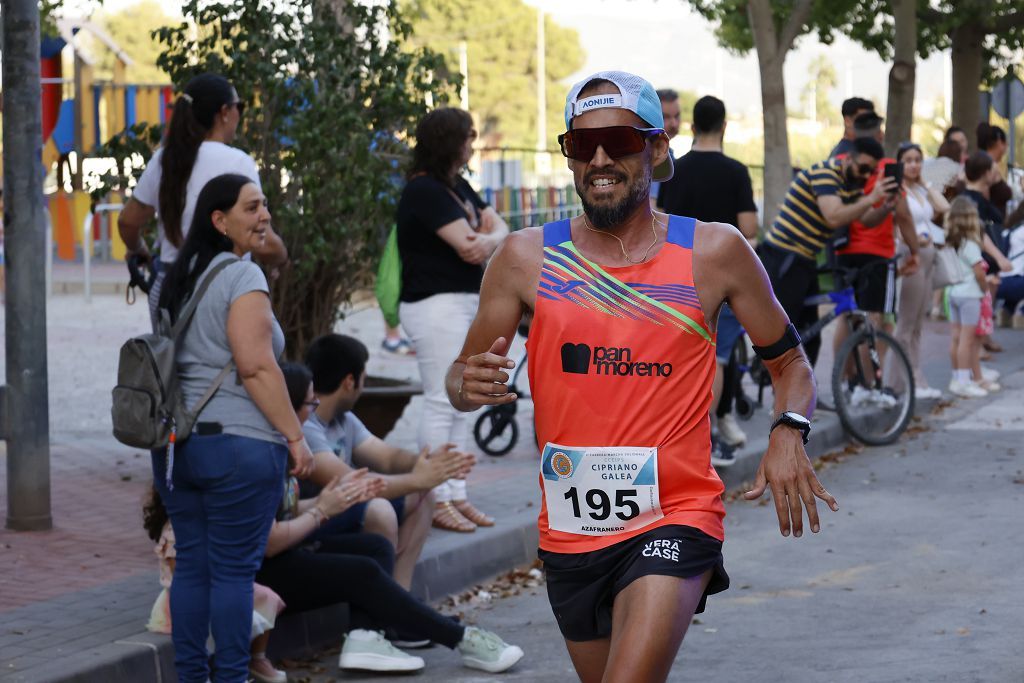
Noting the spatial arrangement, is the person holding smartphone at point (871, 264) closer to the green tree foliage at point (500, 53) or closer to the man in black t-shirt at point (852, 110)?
the man in black t-shirt at point (852, 110)

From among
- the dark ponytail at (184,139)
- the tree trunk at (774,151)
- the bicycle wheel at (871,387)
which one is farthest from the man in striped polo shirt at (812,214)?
the tree trunk at (774,151)

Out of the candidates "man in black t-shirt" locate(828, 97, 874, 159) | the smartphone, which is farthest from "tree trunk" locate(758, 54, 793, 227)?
the smartphone

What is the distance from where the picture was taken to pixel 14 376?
8023mm

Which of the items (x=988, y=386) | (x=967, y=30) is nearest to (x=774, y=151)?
(x=967, y=30)

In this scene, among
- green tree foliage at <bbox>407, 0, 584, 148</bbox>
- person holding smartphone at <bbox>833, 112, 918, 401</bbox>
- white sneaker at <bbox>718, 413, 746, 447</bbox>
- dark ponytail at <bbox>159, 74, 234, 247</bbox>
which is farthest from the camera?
green tree foliage at <bbox>407, 0, 584, 148</bbox>

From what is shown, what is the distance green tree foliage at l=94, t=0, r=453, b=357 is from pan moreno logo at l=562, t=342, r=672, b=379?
4970 mm

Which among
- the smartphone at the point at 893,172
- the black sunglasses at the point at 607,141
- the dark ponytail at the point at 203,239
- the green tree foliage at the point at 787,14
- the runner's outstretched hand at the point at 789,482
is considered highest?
the green tree foliage at the point at 787,14

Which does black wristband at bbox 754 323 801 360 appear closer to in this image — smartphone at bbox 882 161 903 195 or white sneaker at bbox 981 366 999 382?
smartphone at bbox 882 161 903 195

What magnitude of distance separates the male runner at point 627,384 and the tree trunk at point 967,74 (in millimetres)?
24175

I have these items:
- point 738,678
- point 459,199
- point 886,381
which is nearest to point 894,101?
point 886,381

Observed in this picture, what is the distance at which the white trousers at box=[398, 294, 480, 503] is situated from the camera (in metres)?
8.09

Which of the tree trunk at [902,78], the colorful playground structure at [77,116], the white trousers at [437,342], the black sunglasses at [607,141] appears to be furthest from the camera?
the colorful playground structure at [77,116]

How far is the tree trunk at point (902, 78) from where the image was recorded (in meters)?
23.2

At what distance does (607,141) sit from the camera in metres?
4.17
